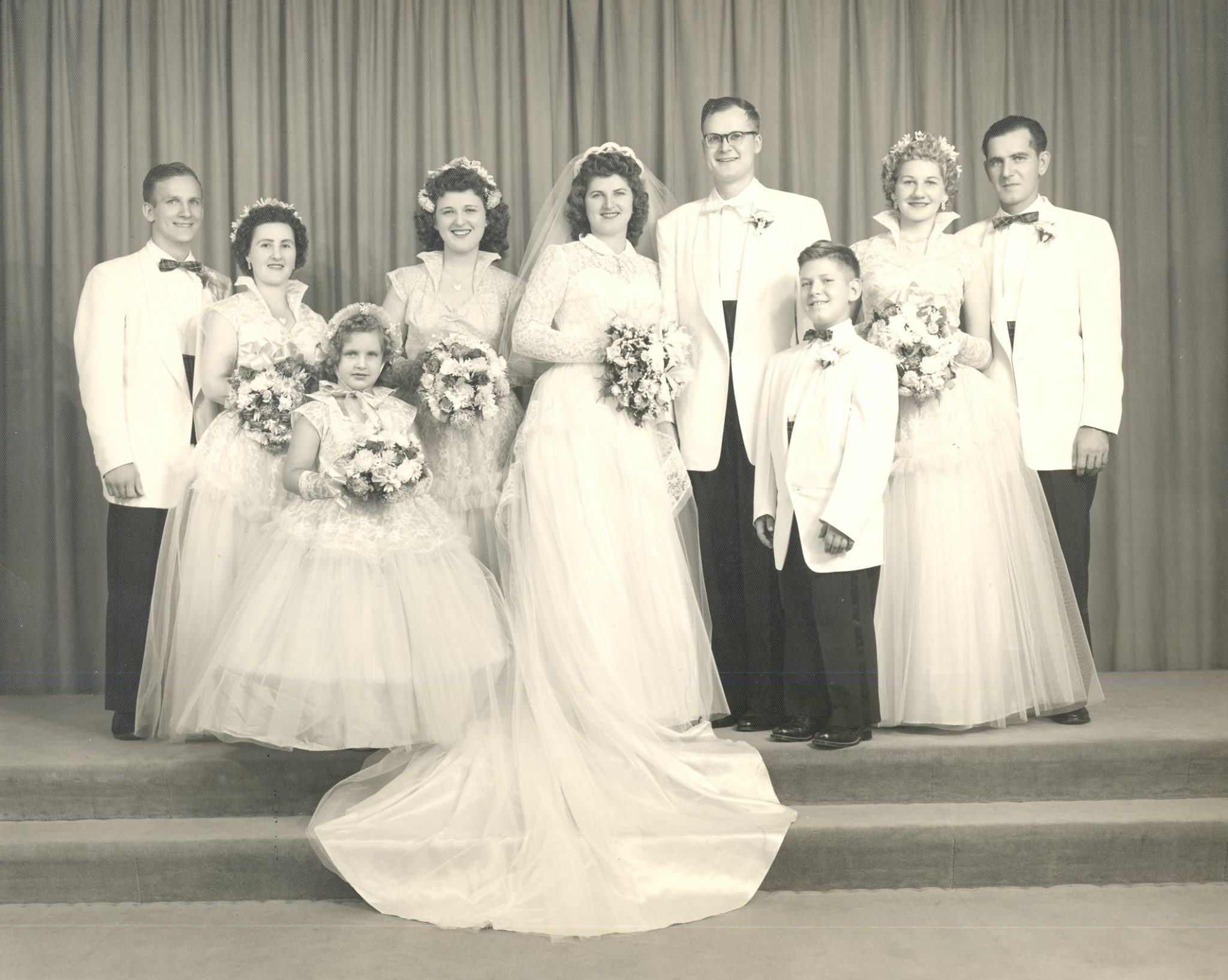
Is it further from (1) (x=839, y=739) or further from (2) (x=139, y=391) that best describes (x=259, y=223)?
Answer: (1) (x=839, y=739)

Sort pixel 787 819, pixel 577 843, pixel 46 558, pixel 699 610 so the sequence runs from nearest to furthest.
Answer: pixel 577 843, pixel 787 819, pixel 699 610, pixel 46 558

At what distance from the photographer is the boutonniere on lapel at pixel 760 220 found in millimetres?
4297

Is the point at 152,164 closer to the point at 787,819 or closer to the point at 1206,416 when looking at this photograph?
the point at 787,819

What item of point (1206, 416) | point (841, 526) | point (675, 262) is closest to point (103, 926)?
point (841, 526)

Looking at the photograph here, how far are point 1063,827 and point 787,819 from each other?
2.96 feet

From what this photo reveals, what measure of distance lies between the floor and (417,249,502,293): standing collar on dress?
2346 millimetres

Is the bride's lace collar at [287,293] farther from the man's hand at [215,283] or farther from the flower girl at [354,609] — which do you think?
the flower girl at [354,609]

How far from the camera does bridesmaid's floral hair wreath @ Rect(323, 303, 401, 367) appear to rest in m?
4.06

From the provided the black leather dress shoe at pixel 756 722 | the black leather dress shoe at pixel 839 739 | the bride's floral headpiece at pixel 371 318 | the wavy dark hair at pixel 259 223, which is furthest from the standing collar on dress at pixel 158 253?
the black leather dress shoe at pixel 839 739

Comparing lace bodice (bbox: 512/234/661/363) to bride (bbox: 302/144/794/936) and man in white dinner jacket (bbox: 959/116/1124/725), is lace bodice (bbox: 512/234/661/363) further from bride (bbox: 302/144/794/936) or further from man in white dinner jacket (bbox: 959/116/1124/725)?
man in white dinner jacket (bbox: 959/116/1124/725)

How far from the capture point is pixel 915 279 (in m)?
4.23

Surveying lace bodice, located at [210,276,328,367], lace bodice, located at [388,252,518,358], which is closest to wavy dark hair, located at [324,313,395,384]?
lace bodice, located at [210,276,328,367]

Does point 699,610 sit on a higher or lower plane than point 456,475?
lower

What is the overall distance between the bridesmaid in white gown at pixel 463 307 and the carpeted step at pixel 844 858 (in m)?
1.35
